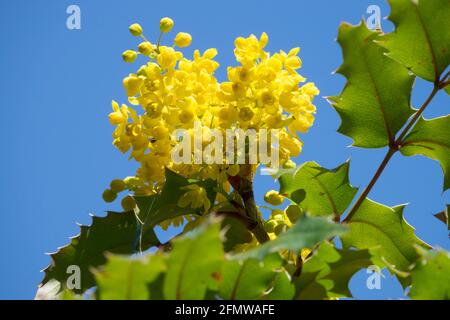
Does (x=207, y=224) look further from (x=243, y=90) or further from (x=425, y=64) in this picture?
(x=425, y=64)

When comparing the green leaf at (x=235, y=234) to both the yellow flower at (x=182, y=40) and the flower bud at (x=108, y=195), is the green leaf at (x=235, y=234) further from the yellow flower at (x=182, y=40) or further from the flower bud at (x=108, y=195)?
the yellow flower at (x=182, y=40)

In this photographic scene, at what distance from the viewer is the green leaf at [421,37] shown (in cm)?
135

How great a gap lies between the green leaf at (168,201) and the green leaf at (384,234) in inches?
13.1

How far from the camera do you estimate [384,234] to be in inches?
57.1

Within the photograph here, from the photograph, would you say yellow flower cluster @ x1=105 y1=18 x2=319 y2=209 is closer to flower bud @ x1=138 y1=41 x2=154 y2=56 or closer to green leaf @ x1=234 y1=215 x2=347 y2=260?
flower bud @ x1=138 y1=41 x2=154 y2=56

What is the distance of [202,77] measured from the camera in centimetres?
153

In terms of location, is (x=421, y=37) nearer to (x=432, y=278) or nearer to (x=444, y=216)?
(x=444, y=216)

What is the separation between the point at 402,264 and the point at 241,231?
370 mm

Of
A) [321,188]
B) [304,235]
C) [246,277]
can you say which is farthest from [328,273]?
[321,188]

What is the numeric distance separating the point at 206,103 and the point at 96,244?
16.7 inches

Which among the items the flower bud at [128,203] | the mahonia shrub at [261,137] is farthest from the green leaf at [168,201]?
the flower bud at [128,203]
